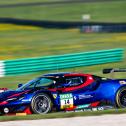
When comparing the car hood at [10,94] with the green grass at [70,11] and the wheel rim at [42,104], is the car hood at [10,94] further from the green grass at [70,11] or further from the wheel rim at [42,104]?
the green grass at [70,11]

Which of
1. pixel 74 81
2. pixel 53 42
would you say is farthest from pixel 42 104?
pixel 53 42

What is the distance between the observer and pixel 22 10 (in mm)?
48531

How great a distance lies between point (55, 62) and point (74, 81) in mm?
8797

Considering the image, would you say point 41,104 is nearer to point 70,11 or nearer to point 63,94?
point 63,94

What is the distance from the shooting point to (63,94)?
11.9 meters

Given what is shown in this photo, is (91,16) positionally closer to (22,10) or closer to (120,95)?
(22,10)

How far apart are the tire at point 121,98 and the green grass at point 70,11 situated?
3133 cm

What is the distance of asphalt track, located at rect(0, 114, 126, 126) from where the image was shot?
888 centimetres

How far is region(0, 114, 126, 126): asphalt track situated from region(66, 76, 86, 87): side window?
269 cm

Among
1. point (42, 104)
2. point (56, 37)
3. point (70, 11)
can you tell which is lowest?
point (42, 104)

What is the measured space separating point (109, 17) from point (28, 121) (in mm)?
34776

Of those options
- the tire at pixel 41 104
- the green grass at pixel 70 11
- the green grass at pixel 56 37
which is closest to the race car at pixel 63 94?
the tire at pixel 41 104

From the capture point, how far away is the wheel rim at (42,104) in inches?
451

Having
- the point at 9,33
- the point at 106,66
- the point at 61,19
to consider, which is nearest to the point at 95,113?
the point at 106,66
